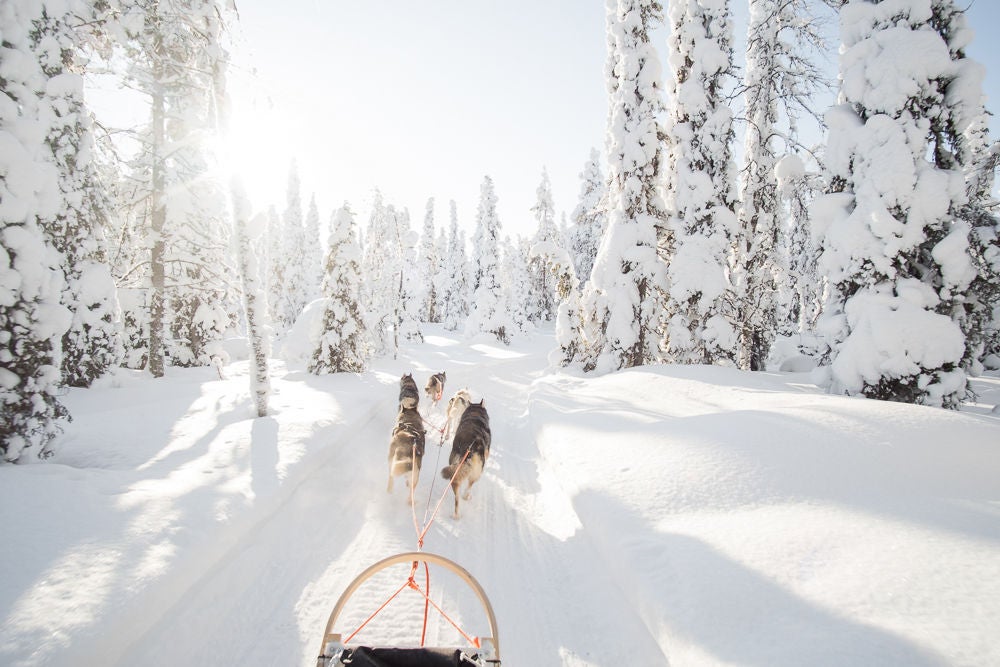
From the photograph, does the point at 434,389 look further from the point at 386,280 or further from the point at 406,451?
the point at 386,280

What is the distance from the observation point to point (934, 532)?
300 cm

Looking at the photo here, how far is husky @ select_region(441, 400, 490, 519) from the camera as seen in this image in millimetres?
5070

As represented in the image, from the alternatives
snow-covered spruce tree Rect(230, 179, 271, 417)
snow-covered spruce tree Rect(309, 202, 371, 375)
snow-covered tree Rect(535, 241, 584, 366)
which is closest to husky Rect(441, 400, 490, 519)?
snow-covered spruce tree Rect(230, 179, 271, 417)

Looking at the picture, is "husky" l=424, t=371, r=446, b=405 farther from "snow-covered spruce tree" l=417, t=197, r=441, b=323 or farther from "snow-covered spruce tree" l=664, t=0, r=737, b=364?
"snow-covered spruce tree" l=417, t=197, r=441, b=323

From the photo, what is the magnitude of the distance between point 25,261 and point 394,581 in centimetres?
555

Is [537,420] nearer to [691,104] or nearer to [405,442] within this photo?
[405,442]

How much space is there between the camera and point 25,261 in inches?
181

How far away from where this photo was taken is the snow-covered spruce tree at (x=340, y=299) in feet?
51.7

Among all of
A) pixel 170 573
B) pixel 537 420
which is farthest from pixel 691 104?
pixel 170 573

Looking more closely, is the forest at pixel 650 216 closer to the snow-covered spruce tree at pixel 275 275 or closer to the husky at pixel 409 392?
the husky at pixel 409 392

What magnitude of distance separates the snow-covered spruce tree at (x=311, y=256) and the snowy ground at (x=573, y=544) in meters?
41.6

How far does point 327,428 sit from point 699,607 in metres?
6.66

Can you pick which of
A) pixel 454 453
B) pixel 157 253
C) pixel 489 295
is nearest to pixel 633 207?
pixel 454 453

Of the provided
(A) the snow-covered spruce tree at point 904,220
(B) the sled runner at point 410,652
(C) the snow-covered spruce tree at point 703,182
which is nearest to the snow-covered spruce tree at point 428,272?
(C) the snow-covered spruce tree at point 703,182
